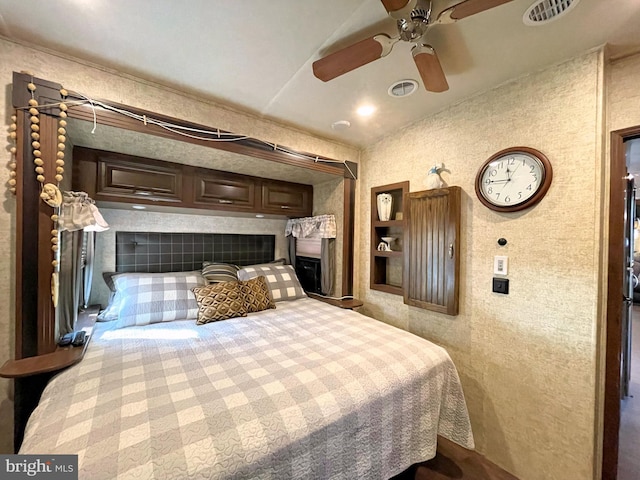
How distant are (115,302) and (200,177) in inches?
47.0

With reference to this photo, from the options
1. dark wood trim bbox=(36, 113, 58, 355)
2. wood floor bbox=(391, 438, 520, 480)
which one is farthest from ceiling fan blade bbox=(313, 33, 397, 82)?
wood floor bbox=(391, 438, 520, 480)

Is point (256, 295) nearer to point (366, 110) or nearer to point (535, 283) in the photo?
point (366, 110)

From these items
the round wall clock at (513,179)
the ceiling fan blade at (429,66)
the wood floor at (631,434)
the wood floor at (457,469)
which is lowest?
the wood floor at (457,469)

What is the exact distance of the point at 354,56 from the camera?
1163 millimetres

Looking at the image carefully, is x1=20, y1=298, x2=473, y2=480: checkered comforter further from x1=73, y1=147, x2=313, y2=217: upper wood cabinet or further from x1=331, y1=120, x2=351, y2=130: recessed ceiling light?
x1=331, y1=120, x2=351, y2=130: recessed ceiling light

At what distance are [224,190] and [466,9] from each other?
2.08m

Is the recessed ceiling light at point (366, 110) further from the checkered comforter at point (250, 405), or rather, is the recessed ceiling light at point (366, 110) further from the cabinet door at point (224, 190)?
the checkered comforter at point (250, 405)

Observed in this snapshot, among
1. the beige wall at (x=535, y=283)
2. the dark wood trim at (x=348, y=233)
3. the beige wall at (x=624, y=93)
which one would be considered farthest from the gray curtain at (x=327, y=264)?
the beige wall at (x=624, y=93)

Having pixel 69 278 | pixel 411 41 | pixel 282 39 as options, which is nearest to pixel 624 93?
pixel 411 41

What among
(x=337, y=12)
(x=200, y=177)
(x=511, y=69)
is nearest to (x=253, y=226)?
(x=200, y=177)

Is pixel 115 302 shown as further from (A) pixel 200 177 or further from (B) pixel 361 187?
(B) pixel 361 187

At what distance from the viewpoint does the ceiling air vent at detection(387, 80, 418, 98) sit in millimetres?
1565

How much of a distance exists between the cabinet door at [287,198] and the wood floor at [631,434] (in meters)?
3.03

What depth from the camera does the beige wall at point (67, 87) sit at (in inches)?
49.4
